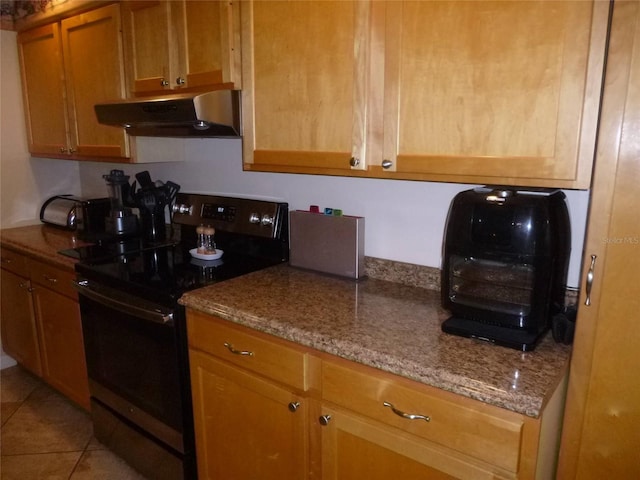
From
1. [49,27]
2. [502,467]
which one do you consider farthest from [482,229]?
[49,27]

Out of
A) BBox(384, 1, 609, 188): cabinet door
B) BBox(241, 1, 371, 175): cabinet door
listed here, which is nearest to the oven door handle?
BBox(241, 1, 371, 175): cabinet door

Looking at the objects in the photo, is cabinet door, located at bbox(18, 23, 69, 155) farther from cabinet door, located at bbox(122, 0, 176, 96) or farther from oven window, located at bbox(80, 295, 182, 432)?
oven window, located at bbox(80, 295, 182, 432)

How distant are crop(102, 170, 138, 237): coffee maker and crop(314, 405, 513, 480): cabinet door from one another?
5.32 feet

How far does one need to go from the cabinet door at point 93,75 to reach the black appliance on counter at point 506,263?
5.59 ft

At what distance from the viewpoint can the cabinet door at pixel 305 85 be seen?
4.63 ft

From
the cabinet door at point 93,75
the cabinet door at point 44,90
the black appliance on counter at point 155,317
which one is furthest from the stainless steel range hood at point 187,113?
the cabinet door at point 44,90

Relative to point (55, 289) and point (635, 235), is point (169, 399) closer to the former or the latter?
point (55, 289)

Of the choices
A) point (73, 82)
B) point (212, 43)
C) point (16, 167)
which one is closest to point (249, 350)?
point (212, 43)

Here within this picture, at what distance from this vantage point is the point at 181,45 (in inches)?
73.2

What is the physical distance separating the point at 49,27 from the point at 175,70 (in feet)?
3.80

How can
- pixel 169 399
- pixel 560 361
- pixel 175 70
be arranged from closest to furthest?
pixel 560 361, pixel 169 399, pixel 175 70

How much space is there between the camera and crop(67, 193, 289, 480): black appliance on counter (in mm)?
1700

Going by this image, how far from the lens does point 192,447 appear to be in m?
1.74

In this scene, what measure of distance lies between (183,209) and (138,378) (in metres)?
0.88
